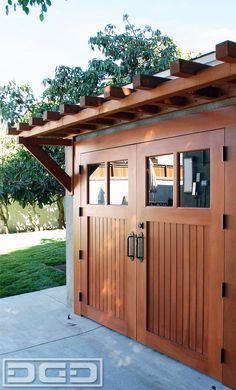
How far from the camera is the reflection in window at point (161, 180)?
363 centimetres

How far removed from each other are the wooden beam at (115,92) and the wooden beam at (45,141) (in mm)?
2131

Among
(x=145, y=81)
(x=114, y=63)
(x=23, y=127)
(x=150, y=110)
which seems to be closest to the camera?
(x=145, y=81)

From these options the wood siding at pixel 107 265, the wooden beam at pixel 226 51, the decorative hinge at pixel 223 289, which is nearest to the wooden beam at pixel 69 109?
the wood siding at pixel 107 265

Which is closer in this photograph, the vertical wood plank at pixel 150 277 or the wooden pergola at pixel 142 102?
the wooden pergola at pixel 142 102

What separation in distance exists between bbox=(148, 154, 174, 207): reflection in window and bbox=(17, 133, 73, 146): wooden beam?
1.60 meters

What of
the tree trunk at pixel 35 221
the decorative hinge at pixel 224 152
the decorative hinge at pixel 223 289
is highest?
the decorative hinge at pixel 224 152

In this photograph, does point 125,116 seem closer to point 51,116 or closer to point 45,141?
point 51,116

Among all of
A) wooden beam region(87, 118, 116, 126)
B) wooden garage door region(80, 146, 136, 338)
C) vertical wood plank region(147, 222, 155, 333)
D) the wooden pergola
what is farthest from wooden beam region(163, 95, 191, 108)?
vertical wood plank region(147, 222, 155, 333)

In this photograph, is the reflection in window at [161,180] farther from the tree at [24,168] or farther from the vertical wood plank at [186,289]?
the tree at [24,168]

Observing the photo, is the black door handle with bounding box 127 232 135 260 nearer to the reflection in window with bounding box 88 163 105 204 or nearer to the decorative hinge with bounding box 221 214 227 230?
the reflection in window with bounding box 88 163 105 204

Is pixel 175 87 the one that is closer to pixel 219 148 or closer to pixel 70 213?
pixel 219 148

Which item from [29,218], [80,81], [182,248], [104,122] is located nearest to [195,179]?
[182,248]

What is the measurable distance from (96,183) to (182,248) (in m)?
1.64

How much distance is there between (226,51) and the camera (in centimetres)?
206
